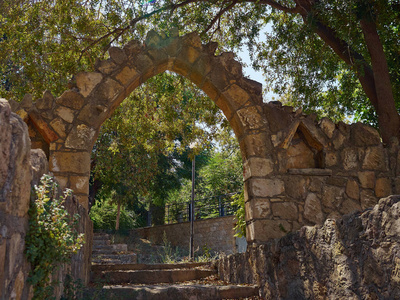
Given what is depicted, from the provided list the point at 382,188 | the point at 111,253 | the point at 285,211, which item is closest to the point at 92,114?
the point at 285,211

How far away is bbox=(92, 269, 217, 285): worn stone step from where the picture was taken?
17.1 feet

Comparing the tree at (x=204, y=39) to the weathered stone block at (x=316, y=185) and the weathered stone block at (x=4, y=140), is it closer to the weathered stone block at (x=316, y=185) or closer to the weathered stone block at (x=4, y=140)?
the weathered stone block at (x=316, y=185)

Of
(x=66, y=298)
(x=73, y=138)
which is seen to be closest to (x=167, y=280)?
(x=73, y=138)

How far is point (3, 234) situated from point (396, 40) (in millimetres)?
6548

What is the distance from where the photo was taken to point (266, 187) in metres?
5.24

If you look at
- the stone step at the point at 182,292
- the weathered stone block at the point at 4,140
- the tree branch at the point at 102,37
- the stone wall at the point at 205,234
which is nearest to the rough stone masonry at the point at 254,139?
the stone step at the point at 182,292

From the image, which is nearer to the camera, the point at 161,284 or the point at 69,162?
the point at 69,162

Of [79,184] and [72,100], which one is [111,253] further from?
[72,100]

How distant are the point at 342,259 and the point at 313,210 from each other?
2.74m

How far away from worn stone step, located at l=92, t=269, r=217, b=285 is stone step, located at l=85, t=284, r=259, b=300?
0.84 m

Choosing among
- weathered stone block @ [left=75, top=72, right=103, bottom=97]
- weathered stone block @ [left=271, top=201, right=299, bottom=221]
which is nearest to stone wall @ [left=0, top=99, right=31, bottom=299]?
weathered stone block @ [left=75, top=72, right=103, bottom=97]

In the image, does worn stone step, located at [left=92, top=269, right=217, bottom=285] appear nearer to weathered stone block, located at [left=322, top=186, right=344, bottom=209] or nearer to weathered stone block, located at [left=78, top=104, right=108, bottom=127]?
weathered stone block, located at [left=78, top=104, right=108, bottom=127]

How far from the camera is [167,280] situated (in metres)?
5.48

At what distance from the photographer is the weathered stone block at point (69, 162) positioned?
4895 mm
